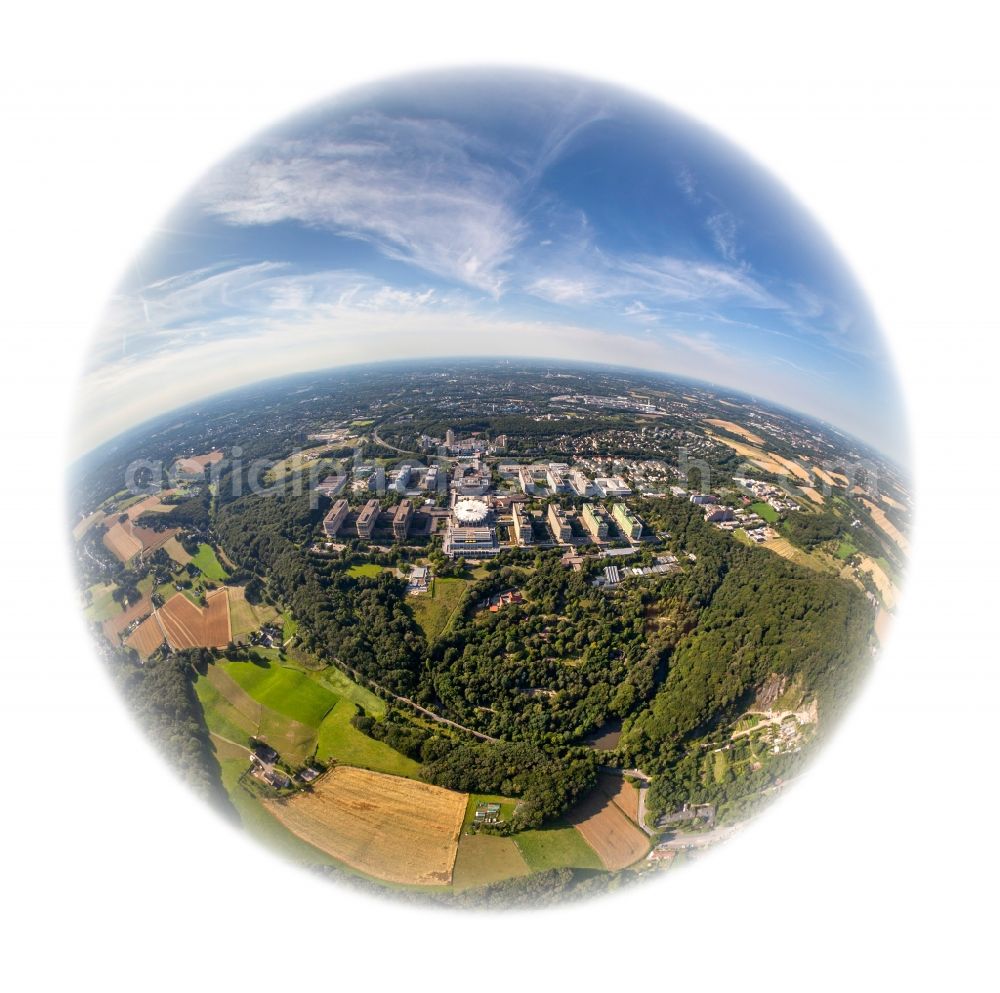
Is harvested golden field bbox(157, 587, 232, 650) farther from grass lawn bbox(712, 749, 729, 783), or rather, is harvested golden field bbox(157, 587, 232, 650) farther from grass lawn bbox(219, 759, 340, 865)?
grass lawn bbox(712, 749, 729, 783)

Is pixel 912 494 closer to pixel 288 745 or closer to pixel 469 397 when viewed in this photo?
pixel 288 745

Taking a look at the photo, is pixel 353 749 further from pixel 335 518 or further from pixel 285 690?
pixel 335 518

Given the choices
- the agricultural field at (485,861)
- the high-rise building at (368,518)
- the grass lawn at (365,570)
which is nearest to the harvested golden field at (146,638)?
the grass lawn at (365,570)

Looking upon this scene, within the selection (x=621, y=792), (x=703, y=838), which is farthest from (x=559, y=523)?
(x=703, y=838)

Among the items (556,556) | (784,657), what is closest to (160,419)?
(556,556)

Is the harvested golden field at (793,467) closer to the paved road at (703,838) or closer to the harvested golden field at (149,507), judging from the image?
the paved road at (703,838)

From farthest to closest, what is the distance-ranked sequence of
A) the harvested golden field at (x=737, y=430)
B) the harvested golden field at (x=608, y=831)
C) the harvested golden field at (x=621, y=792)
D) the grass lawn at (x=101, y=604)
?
the harvested golden field at (x=737, y=430), the harvested golden field at (x=621, y=792), the harvested golden field at (x=608, y=831), the grass lawn at (x=101, y=604)
